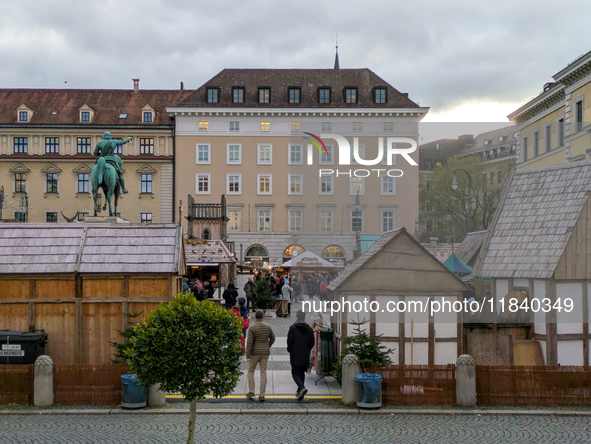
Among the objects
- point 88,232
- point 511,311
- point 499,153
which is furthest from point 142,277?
point 499,153

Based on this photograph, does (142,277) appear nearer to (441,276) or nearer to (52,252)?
(52,252)

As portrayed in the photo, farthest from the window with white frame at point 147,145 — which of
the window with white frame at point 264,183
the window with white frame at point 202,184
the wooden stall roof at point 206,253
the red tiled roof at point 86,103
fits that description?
the wooden stall roof at point 206,253

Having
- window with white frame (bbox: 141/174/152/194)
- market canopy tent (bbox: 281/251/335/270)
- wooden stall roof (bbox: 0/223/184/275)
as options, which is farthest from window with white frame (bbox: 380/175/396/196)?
window with white frame (bbox: 141/174/152/194)

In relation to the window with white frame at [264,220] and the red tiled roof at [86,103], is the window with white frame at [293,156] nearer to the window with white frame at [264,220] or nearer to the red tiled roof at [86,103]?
the window with white frame at [264,220]

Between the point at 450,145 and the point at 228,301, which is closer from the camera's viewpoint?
the point at 450,145

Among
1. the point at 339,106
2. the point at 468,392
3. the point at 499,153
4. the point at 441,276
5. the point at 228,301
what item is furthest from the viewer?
the point at 339,106

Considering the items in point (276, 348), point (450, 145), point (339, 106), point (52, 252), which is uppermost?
point (339, 106)

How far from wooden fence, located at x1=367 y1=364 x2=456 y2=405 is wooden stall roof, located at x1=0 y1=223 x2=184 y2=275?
4.79 m

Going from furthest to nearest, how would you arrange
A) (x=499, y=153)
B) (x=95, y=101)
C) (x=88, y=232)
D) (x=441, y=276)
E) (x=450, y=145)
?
(x=95, y=101) < (x=499, y=153) < (x=450, y=145) < (x=88, y=232) < (x=441, y=276)

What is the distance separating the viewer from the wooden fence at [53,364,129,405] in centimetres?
1183

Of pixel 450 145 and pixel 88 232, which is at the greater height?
pixel 450 145

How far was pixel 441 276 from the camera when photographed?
1341 centimetres

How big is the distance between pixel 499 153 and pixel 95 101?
43440mm

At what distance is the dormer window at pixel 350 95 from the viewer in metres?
57.9
